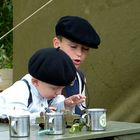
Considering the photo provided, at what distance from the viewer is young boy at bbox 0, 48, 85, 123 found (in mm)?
1792

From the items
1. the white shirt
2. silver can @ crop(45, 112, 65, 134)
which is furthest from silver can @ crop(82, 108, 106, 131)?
the white shirt

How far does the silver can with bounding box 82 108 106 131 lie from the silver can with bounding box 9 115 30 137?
0.78ft

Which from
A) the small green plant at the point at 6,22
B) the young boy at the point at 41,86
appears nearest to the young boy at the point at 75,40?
the young boy at the point at 41,86

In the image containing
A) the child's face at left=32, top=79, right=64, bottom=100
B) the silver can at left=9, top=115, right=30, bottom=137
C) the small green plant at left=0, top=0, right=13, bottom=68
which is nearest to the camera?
the silver can at left=9, top=115, right=30, bottom=137

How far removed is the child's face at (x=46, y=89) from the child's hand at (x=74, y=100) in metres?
0.09

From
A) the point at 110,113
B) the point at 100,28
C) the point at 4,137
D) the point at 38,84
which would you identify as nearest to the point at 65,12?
the point at 100,28

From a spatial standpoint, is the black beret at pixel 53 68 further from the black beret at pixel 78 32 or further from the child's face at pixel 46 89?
the black beret at pixel 78 32

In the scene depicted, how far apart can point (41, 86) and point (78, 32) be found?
0.49 metres

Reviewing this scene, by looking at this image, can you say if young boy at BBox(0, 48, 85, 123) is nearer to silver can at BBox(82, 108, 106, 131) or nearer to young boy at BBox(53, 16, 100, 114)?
Answer: silver can at BBox(82, 108, 106, 131)

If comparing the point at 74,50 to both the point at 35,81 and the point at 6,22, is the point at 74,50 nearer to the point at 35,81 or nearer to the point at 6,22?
the point at 35,81

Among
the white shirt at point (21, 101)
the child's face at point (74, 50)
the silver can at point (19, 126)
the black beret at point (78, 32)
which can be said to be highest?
the black beret at point (78, 32)

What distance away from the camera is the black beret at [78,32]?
2.27 metres

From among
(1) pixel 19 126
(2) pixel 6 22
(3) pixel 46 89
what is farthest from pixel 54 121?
(2) pixel 6 22

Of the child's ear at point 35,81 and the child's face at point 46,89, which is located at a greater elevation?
the child's ear at point 35,81
